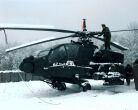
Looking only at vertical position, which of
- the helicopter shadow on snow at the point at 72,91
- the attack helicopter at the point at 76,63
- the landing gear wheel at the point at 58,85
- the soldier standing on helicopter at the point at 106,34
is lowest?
the helicopter shadow on snow at the point at 72,91

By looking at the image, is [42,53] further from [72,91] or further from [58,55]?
[72,91]

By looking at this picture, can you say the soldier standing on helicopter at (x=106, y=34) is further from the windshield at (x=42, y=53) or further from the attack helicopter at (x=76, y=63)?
the windshield at (x=42, y=53)

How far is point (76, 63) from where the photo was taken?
15.5 meters

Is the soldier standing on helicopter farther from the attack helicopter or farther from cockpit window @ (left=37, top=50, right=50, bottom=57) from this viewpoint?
cockpit window @ (left=37, top=50, right=50, bottom=57)

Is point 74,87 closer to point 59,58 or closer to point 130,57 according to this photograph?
point 59,58

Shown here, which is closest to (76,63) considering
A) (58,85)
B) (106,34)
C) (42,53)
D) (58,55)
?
(58,55)

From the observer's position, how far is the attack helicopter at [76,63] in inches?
576

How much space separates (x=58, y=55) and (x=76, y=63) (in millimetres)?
1047

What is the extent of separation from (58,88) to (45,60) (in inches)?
92.0

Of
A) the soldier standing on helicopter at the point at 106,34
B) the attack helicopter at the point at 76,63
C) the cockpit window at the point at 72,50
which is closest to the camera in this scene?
the attack helicopter at the point at 76,63

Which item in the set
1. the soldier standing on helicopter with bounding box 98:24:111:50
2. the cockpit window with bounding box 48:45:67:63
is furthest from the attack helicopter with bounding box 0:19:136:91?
the soldier standing on helicopter with bounding box 98:24:111:50

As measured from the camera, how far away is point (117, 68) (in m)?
16.4

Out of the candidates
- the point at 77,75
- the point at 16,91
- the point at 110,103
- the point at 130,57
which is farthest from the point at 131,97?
the point at 130,57

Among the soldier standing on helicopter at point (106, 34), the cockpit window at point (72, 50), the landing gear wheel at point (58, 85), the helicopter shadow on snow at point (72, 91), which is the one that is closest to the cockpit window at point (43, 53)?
the cockpit window at point (72, 50)
